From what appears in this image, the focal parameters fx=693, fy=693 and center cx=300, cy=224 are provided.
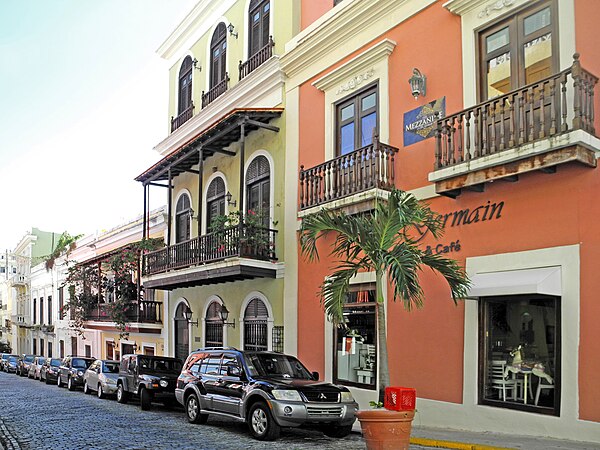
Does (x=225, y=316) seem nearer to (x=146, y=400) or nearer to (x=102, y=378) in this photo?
(x=146, y=400)

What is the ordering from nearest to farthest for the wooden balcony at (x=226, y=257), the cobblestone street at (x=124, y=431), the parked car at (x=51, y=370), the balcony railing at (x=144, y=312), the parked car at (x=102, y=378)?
the cobblestone street at (x=124, y=431)
the wooden balcony at (x=226, y=257)
the parked car at (x=102, y=378)
the balcony railing at (x=144, y=312)
the parked car at (x=51, y=370)

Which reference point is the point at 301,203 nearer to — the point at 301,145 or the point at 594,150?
the point at 301,145

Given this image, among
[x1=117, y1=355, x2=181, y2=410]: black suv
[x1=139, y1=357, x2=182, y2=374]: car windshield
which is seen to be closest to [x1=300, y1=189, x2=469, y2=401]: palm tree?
[x1=117, y1=355, x2=181, y2=410]: black suv

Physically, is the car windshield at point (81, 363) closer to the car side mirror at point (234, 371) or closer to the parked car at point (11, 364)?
the car side mirror at point (234, 371)

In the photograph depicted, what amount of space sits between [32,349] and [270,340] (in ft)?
136

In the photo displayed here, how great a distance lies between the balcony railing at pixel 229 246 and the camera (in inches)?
700

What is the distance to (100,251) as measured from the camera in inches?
1377

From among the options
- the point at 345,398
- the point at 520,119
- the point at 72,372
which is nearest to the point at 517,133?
the point at 520,119

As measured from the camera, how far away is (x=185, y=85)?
26.0m

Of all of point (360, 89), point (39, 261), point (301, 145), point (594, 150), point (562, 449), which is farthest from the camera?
point (39, 261)

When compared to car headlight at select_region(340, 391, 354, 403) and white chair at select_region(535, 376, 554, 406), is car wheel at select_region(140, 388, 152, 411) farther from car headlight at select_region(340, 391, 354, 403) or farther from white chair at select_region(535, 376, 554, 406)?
white chair at select_region(535, 376, 554, 406)

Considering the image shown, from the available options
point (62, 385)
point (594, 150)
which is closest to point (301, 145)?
point (594, 150)

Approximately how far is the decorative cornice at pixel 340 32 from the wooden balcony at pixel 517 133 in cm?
354


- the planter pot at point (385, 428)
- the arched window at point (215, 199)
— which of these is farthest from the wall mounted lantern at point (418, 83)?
the arched window at point (215, 199)
